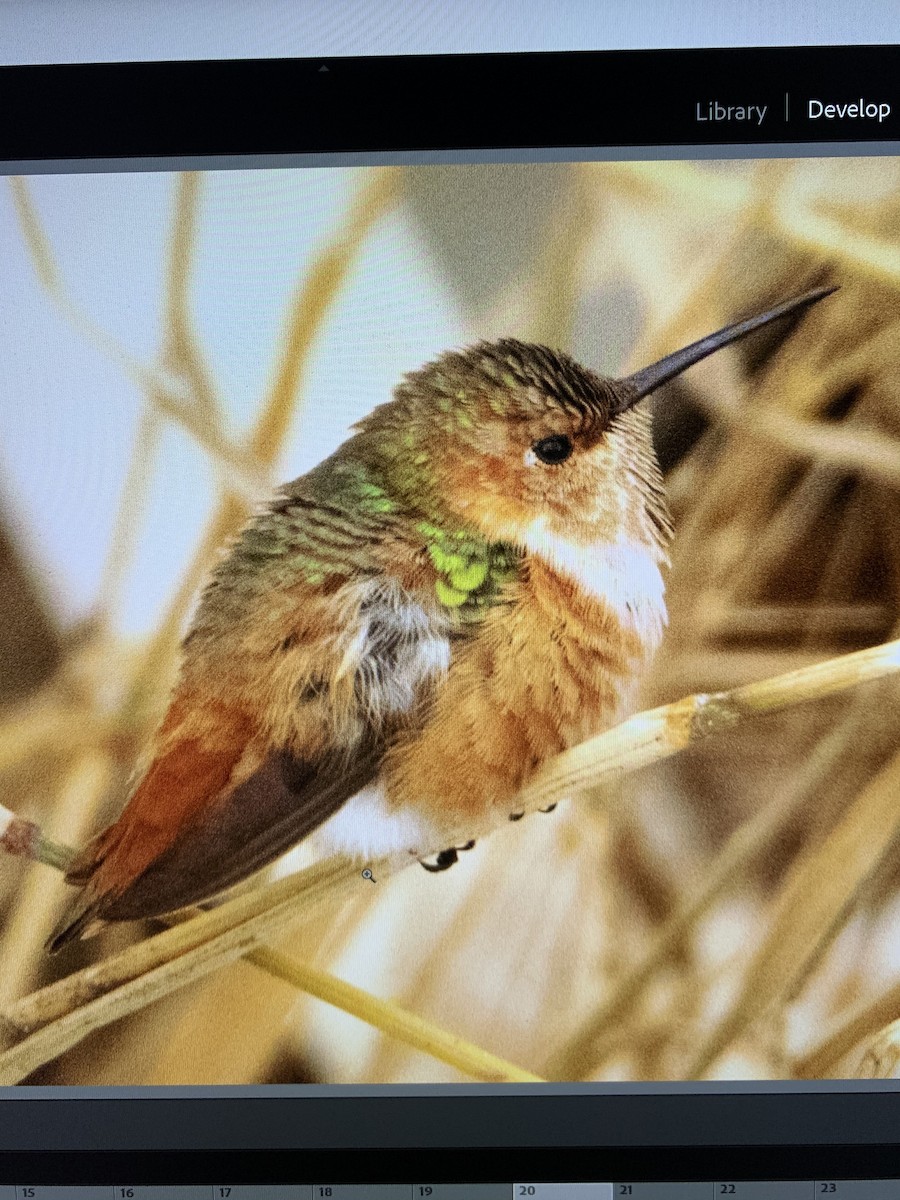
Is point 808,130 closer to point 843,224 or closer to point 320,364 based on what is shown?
point 843,224

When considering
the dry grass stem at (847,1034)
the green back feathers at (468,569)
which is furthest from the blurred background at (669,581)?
the green back feathers at (468,569)

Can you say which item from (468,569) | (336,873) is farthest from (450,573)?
(336,873)

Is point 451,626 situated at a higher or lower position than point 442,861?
higher

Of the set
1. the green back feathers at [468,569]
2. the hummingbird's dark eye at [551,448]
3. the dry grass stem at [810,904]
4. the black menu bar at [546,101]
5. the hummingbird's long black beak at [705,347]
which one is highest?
the black menu bar at [546,101]

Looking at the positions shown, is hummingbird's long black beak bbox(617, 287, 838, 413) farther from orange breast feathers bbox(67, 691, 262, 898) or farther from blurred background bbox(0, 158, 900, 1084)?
orange breast feathers bbox(67, 691, 262, 898)

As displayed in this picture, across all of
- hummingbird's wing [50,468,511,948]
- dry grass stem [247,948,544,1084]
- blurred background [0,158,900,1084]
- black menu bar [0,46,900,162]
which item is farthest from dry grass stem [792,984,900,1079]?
black menu bar [0,46,900,162]

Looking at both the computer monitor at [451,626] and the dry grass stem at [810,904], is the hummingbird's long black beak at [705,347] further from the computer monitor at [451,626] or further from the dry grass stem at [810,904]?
the dry grass stem at [810,904]

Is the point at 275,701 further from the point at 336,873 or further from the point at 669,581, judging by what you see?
the point at 669,581
